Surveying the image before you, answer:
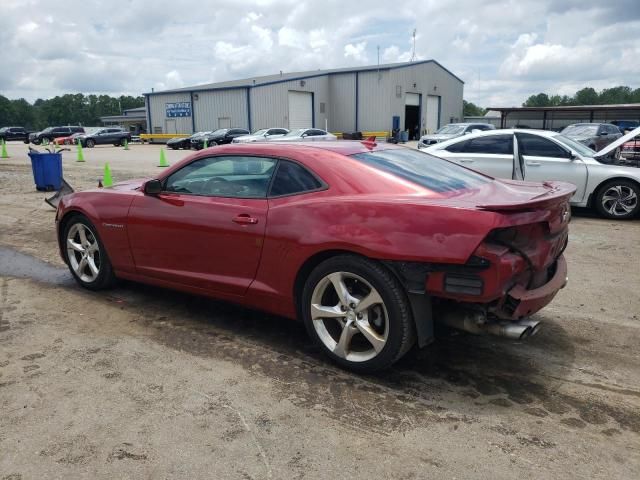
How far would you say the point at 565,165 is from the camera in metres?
8.84

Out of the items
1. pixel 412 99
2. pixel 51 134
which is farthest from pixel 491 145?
pixel 51 134

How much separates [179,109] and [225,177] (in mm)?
45937

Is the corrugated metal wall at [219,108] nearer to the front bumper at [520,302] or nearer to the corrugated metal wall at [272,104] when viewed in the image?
the corrugated metal wall at [272,104]

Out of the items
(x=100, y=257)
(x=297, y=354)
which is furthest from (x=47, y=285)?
(x=297, y=354)

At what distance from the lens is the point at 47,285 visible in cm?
545

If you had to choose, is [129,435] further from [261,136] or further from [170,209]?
[261,136]

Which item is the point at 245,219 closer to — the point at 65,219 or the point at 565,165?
the point at 65,219

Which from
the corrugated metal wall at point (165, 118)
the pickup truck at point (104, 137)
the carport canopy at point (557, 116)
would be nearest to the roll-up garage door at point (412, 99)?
the carport canopy at point (557, 116)

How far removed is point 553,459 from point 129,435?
7.07 ft

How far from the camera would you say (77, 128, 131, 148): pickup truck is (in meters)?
40.6

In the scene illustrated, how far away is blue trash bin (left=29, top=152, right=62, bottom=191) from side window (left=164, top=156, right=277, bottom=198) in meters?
9.85

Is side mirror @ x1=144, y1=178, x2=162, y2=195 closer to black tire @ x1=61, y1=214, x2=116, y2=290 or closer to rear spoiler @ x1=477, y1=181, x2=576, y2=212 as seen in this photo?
black tire @ x1=61, y1=214, x2=116, y2=290

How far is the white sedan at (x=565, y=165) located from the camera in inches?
340

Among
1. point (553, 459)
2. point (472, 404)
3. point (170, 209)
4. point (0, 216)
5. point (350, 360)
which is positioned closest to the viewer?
point (553, 459)
